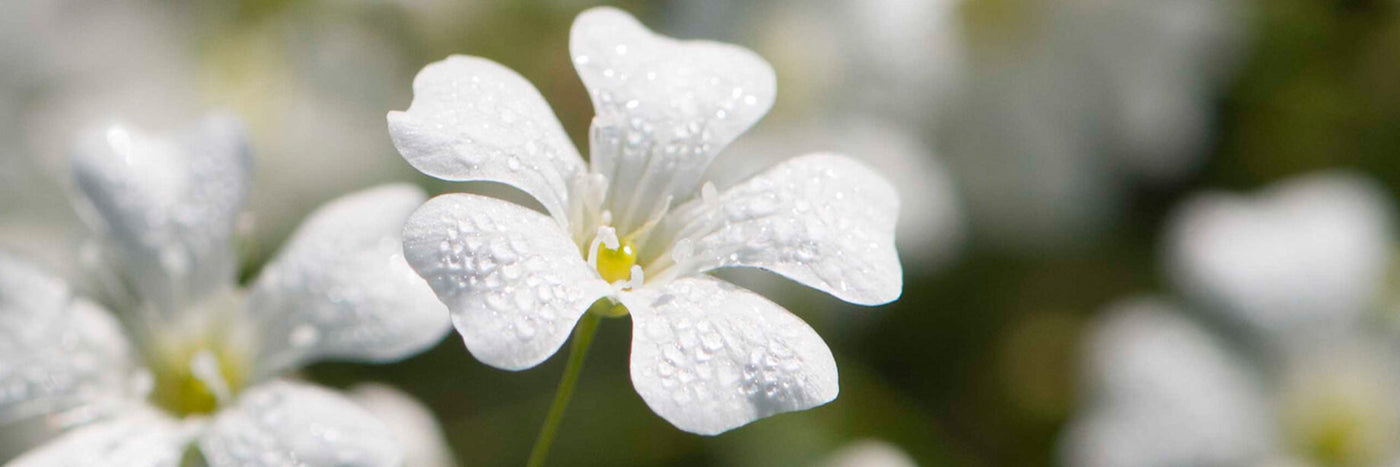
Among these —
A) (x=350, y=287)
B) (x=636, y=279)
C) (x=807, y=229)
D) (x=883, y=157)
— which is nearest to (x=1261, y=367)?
(x=883, y=157)

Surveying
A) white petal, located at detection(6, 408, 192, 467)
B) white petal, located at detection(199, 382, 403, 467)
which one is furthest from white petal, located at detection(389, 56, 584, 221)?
A: white petal, located at detection(6, 408, 192, 467)

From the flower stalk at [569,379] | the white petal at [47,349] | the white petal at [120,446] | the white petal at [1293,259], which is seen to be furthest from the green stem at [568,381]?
the white petal at [1293,259]

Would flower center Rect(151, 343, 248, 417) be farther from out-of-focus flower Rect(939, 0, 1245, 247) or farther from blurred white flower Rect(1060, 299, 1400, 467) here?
out-of-focus flower Rect(939, 0, 1245, 247)

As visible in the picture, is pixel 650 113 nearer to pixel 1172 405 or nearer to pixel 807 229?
pixel 807 229

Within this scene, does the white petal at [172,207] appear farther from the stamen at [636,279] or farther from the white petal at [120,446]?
the stamen at [636,279]

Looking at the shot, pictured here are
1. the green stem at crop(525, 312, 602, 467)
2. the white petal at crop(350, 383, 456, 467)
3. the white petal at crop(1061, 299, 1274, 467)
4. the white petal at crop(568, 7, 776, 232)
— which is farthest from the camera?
the white petal at crop(1061, 299, 1274, 467)
